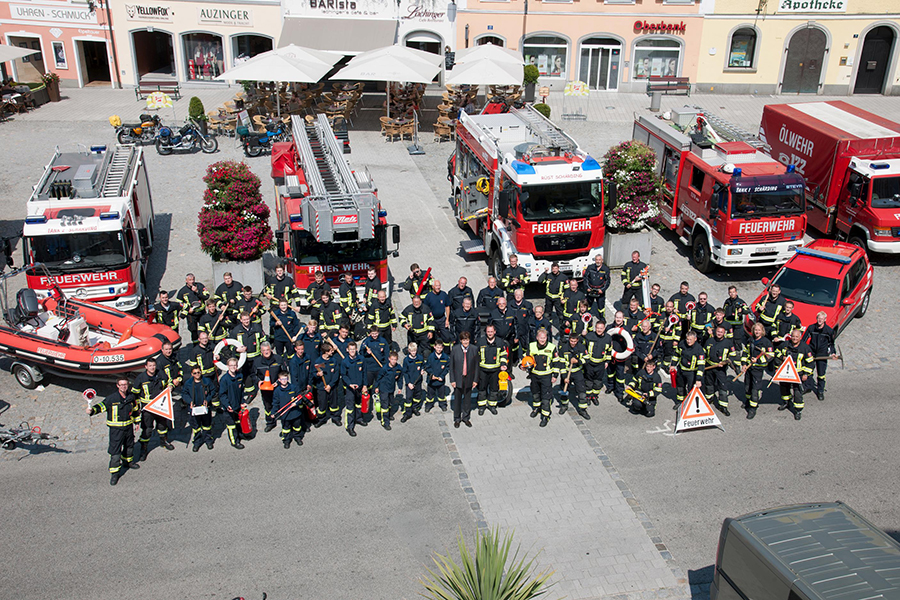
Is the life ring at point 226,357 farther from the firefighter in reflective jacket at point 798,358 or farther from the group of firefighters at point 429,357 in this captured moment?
the firefighter in reflective jacket at point 798,358

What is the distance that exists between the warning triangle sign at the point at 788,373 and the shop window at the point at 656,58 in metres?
25.7

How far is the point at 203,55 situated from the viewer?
34688mm

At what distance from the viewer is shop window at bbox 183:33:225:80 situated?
34344 mm

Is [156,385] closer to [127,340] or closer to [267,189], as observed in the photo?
[127,340]

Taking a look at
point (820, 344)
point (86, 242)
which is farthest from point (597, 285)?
point (86, 242)

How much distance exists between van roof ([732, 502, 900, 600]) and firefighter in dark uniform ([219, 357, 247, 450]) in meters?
6.81

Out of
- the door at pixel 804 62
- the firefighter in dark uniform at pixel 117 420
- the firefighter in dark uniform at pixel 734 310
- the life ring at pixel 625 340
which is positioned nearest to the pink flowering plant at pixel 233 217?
the firefighter in dark uniform at pixel 117 420

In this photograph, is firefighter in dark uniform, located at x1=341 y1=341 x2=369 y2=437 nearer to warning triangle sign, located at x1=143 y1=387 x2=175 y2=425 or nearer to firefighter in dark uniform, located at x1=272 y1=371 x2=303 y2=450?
firefighter in dark uniform, located at x1=272 y1=371 x2=303 y2=450

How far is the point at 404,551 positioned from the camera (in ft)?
30.2

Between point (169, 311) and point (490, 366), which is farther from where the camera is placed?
point (169, 311)

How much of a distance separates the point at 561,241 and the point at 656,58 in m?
22.9

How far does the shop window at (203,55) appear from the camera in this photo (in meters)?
34.3

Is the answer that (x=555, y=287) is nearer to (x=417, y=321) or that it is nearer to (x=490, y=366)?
(x=417, y=321)

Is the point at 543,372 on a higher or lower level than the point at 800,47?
lower
